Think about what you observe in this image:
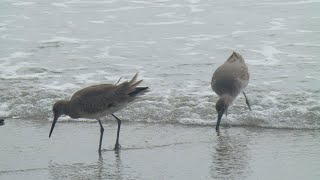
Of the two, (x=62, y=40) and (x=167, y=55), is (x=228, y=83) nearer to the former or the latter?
(x=167, y=55)

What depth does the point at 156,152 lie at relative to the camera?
6.75 m

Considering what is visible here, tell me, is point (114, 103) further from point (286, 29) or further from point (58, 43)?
point (286, 29)

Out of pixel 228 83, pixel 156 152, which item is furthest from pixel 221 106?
pixel 156 152

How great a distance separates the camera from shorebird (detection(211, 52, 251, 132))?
7.72 metres

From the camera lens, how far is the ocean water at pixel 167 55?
826 centimetres

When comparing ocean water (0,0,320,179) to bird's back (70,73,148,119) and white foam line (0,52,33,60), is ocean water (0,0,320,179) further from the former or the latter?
bird's back (70,73,148,119)

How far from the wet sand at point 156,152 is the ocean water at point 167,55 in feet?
0.79

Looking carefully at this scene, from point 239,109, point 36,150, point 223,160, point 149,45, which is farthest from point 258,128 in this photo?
point 149,45

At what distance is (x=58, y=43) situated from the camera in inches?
480

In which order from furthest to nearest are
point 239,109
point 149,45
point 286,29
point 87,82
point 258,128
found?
point 286,29 < point 149,45 < point 87,82 < point 239,109 < point 258,128

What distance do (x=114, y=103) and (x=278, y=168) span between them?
1968 millimetres

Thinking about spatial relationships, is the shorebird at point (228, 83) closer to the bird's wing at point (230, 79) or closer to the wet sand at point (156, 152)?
the bird's wing at point (230, 79)

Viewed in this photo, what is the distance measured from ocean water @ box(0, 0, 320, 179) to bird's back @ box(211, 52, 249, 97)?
284 millimetres

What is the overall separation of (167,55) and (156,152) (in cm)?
463
